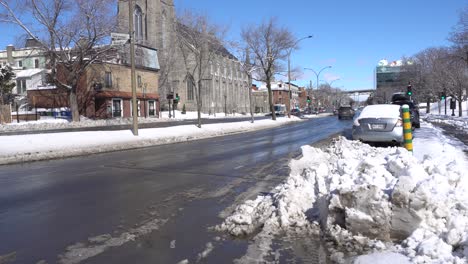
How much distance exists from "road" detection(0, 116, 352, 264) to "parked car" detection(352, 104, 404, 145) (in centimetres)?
380

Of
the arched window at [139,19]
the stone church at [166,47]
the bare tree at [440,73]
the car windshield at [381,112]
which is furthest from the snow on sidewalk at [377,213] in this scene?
the arched window at [139,19]

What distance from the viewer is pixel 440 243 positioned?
4129 millimetres

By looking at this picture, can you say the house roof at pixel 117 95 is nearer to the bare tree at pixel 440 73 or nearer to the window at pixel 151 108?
the window at pixel 151 108

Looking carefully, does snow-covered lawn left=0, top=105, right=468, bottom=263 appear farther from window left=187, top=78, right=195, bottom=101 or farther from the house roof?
window left=187, top=78, right=195, bottom=101

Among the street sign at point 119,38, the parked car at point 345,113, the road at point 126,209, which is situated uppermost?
the street sign at point 119,38

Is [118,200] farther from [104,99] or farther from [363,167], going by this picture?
[104,99]

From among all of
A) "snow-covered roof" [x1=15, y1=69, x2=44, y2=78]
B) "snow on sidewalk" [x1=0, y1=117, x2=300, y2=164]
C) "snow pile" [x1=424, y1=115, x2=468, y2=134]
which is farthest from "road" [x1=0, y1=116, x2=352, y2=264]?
"snow-covered roof" [x1=15, y1=69, x2=44, y2=78]

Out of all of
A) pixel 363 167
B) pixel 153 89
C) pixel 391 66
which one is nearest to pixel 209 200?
pixel 363 167

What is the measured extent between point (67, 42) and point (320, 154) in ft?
107

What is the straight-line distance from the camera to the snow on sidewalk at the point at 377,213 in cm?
431

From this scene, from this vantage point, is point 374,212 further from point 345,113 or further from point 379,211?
point 345,113

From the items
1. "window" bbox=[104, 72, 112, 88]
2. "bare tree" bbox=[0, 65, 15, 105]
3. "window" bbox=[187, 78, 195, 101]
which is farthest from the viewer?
"window" bbox=[187, 78, 195, 101]

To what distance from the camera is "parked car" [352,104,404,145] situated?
14.0 meters

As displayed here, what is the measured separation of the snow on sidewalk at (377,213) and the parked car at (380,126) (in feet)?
27.3
